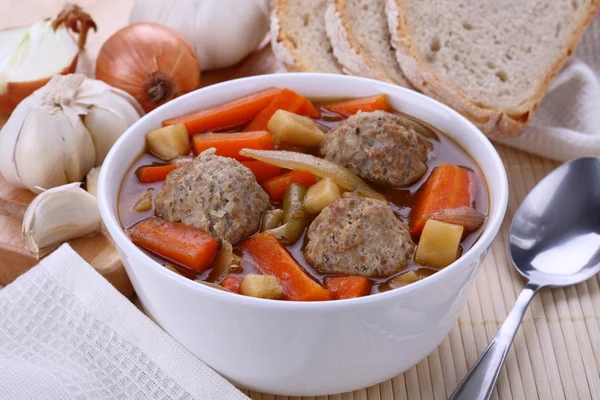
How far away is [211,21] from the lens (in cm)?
369

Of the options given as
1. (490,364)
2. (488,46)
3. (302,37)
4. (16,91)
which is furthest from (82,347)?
(488,46)

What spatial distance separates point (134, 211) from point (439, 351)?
116cm

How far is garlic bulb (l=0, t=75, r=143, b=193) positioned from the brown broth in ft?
1.67

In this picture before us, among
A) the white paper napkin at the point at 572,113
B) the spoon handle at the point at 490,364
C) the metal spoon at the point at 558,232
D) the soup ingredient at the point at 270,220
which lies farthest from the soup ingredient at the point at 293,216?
the white paper napkin at the point at 572,113

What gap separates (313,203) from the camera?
2.26 metres

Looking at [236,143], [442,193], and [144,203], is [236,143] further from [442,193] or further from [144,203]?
[442,193]

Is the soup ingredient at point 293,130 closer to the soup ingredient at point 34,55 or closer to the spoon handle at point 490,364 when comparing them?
the spoon handle at point 490,364

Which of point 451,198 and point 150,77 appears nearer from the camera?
point 451,198

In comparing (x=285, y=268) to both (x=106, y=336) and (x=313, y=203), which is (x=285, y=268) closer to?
(x=313, y=203)

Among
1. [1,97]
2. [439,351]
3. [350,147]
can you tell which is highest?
[350,147]

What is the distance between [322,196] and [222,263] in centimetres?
38

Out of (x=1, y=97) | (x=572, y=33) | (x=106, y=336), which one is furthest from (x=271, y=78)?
(x=572, y=33)

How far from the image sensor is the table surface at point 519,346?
2.35 meters

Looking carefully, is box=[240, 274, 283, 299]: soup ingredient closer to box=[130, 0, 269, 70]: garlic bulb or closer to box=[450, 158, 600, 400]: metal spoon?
box=[450, 158, 600, 400]: metal spoon
